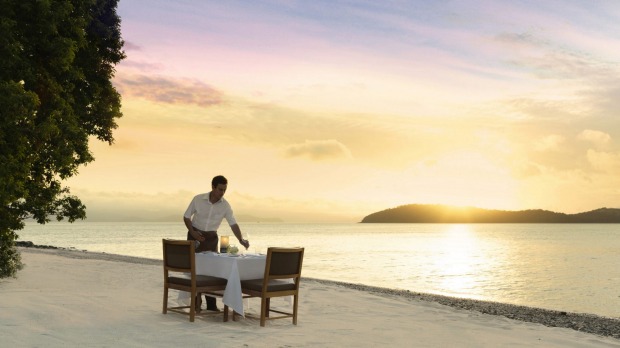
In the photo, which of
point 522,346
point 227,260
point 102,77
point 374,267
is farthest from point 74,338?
point 374,267

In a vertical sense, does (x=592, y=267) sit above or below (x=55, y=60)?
below

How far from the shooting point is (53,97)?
14.6m

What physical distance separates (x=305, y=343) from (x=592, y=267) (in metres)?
45.6

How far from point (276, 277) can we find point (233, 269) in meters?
0.63

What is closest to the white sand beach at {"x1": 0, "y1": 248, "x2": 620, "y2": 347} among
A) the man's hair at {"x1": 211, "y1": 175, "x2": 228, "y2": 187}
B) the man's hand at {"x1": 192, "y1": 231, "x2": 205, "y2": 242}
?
the man's hand at {"x1": 192, "y1": 231, "x2": 205, "y2": 242}

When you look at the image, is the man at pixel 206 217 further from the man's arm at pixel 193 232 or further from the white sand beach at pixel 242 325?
the white sand beach at pixel 242 325

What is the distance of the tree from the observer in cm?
1277

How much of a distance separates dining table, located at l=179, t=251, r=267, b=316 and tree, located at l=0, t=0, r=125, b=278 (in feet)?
16.8

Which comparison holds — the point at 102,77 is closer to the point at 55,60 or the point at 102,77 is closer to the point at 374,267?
the point at 55,60

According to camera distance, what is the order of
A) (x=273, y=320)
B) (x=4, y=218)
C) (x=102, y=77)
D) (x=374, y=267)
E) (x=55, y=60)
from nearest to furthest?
1. (x=273, y=320)
2. (x=4, y=218)
3. (x=55, y=60)
4. (x=102, y=77)
5. (x=374, y=267)

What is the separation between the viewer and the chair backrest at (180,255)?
920 centimetres

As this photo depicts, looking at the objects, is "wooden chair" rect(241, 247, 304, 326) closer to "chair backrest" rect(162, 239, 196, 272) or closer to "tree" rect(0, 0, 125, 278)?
"chair backrest" rect(162, 239, 196, 272)

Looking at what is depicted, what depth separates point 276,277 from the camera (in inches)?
364

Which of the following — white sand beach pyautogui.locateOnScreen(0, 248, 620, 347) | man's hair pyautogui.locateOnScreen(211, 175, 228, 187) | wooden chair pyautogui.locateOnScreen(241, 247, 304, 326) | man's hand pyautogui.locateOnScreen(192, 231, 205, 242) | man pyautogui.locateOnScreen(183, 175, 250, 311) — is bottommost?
white sand beach pyautogui.locateOnScreen(0, 248, 620, 347)
